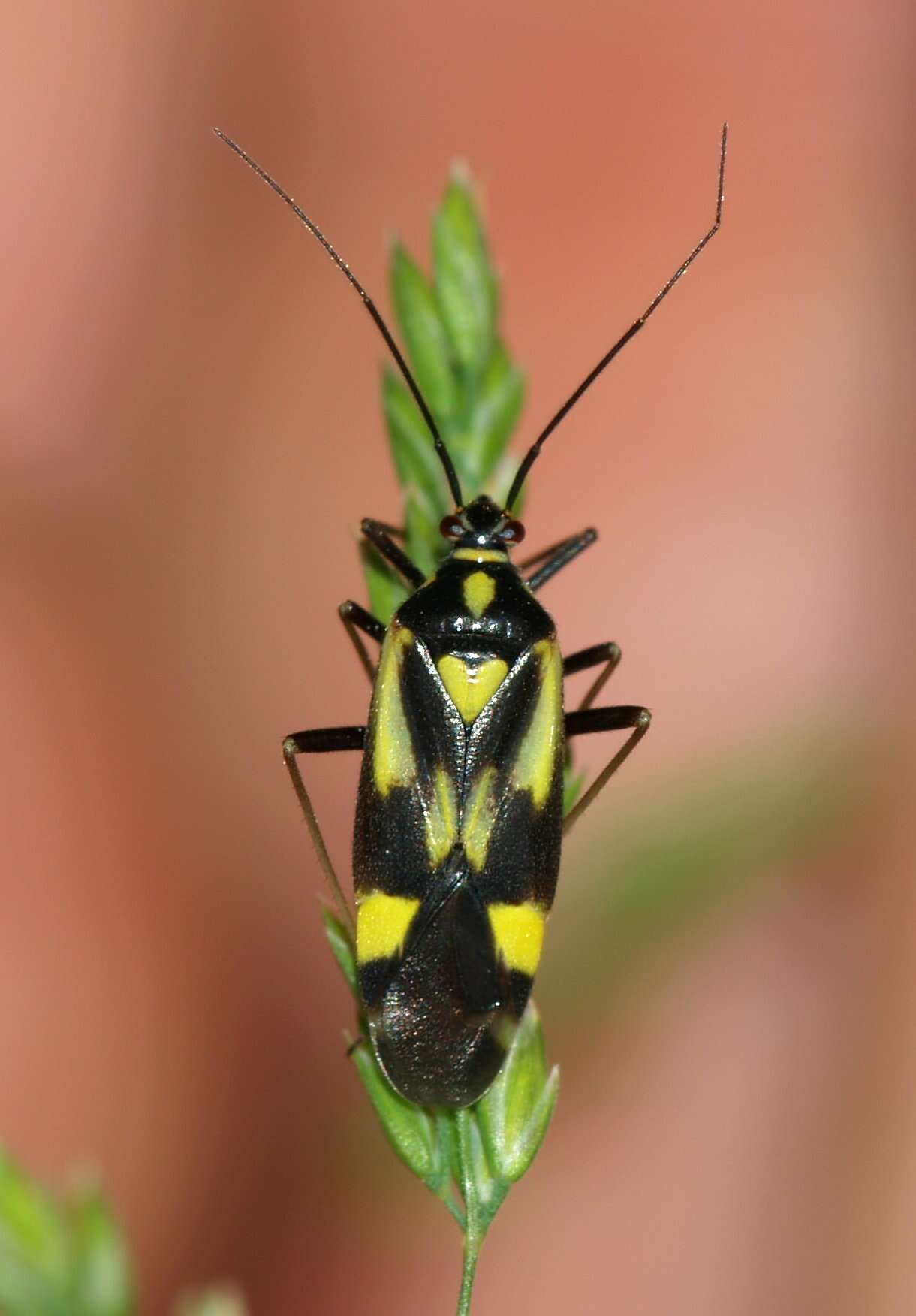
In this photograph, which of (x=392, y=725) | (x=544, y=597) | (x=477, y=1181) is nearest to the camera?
(x=477, y=1181)

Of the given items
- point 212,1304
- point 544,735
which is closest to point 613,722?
point 544,735

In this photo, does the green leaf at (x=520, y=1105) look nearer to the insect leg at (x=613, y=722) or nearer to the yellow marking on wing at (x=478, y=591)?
the insect leg at (x=613, y=722)

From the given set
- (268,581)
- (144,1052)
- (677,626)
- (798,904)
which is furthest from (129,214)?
(798,904)

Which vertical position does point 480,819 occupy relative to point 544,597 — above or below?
below

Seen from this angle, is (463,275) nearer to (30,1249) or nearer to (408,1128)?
(408,1128)

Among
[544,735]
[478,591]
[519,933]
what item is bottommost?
[519,933]

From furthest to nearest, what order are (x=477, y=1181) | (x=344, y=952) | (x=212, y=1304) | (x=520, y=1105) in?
(x=344, y=952), (x=520, y=1105), (x=477, y=1181), (x=212, y=1304)

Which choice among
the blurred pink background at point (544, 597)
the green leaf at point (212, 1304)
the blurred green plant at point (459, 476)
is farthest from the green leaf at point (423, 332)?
the blurred pink background at point (544, 597)
